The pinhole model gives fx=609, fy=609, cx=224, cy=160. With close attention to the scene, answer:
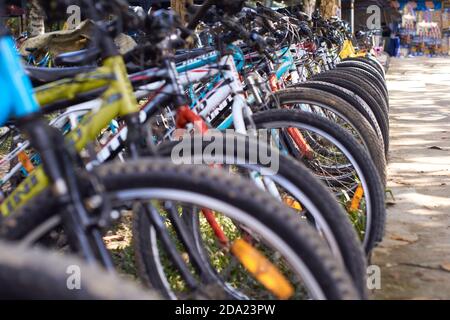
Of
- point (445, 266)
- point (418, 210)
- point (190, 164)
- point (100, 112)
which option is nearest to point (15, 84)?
point (100, 112)

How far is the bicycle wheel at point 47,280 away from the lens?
123 centimetres

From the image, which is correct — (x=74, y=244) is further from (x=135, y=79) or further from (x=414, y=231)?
(x=414, y=231)

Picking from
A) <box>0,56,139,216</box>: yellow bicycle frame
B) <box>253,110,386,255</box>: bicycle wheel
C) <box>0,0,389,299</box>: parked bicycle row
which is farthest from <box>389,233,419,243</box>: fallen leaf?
<box>0,56,139,216</box>: yellow bicycle frame

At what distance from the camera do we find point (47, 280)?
1.22 m

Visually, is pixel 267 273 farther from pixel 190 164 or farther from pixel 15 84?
pixel 15 84

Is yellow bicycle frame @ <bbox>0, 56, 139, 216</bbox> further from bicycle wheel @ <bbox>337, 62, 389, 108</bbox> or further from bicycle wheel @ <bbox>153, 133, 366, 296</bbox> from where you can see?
bicycle wheel @ <bbox>337, 62, 389, 108</bbox>

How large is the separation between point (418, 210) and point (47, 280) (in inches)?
125

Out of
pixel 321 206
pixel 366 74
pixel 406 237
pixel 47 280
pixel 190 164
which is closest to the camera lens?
pixel 47 280

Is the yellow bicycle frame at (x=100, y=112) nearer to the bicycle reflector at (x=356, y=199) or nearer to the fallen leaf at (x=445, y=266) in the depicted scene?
the bicycle reflector at (x=356, y=199)

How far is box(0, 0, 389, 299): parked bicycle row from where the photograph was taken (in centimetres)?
148

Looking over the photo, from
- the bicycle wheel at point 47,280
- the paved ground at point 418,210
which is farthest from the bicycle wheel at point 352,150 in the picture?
the bicycle wheel at point 47,280

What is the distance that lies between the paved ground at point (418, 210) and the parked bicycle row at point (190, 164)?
0.94 feet

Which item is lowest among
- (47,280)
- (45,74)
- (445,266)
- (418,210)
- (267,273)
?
(418,210)

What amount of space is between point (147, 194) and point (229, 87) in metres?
1.32
